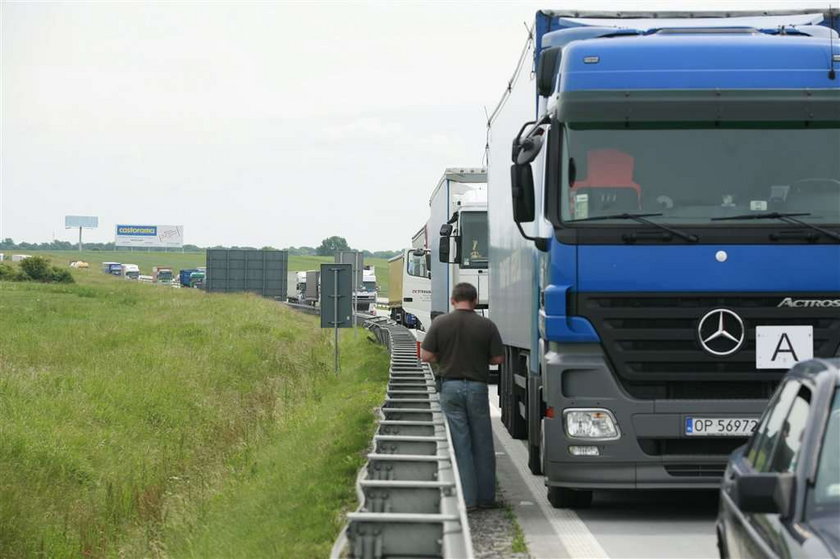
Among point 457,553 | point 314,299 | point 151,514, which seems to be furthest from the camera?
point 314,299

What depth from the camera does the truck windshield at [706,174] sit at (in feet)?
32.5

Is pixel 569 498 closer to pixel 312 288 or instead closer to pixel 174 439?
pixel 174 439

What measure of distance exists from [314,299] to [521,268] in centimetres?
9005

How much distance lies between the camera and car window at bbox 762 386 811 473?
17.1 feet

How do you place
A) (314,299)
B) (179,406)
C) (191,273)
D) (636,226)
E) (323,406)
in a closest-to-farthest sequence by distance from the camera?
(636,226), (323,406), (179,406), (314,299), (191,273)

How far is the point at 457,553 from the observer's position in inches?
264

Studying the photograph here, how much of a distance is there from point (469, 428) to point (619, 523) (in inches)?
56.2

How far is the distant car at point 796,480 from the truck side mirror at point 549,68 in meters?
4.96

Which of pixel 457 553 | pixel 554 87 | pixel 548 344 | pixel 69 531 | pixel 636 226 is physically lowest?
pixel 69 531

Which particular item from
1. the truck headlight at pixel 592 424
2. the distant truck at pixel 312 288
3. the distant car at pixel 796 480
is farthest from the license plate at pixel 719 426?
the distant truck at pixel 312 288

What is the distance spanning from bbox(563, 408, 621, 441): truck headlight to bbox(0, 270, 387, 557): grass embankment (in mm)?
1982

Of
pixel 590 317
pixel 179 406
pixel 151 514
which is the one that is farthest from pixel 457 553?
pixel 179 406

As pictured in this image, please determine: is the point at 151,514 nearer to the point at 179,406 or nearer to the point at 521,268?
the point at 521,268

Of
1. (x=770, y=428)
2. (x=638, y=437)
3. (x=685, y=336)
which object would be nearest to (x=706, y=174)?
(x=685, y=336)
